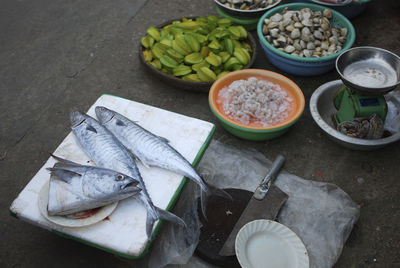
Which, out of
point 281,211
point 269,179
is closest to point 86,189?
point 269,179

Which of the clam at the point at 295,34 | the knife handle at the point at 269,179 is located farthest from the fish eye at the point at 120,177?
the clam at the point at 295,34

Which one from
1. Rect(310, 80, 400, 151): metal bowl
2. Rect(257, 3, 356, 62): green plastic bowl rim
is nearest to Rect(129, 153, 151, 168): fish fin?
Rect(310, 80, 400, 151): metal bowl

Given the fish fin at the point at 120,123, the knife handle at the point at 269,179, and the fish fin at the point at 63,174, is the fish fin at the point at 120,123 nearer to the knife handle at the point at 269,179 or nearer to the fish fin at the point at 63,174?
the fish fin at the point at 63,174

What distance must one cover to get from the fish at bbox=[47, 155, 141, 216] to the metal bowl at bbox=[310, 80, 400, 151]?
166 cm

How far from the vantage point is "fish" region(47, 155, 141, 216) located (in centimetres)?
198

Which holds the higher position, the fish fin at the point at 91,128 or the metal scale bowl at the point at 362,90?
the fish fin at the point at 91,128

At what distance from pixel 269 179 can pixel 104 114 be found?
131 centimetres

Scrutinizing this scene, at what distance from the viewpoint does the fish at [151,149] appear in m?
2.24

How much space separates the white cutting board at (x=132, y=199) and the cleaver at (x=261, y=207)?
0.46 meters

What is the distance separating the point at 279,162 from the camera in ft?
8.87

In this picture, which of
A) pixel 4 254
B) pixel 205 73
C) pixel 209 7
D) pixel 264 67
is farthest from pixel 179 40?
pixel 4 254

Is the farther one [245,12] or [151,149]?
[245,12]

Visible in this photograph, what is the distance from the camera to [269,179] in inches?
97.8

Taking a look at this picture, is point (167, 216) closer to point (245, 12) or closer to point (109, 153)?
point (109, 153)
